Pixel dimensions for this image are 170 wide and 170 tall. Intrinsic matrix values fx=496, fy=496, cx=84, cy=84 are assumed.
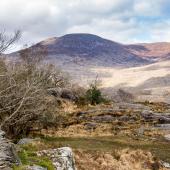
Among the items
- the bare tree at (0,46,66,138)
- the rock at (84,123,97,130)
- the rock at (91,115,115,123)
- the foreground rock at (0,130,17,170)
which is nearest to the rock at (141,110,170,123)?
the rock at (91,115,115,123)

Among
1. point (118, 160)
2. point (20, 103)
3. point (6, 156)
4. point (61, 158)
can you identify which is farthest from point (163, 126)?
point (6, 156)

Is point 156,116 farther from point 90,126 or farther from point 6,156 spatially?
point 6,156

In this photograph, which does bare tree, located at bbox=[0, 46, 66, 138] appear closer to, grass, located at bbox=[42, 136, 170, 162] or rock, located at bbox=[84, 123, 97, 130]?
grass, located at bbox=[42, 136, 170, 162]

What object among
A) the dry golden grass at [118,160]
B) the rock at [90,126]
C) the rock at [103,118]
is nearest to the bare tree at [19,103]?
the dry golden grass at [118,160]

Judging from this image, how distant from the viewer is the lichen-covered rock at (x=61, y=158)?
2047cm

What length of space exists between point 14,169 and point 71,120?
35.8m

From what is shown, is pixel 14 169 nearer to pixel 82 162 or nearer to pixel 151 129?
pixel 82 162

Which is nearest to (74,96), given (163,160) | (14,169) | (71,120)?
(71,120)

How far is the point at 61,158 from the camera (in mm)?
20828

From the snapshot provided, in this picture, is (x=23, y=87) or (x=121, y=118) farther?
(x=121, y=118)

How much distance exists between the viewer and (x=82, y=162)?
27734 mm

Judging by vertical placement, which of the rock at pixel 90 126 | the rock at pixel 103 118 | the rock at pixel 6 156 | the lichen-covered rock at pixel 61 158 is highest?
the rock at pixel 6 156

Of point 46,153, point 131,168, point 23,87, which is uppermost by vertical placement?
point 23,87

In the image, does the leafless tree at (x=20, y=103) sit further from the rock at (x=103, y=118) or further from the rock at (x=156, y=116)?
the rock at (x=156, y=116)
